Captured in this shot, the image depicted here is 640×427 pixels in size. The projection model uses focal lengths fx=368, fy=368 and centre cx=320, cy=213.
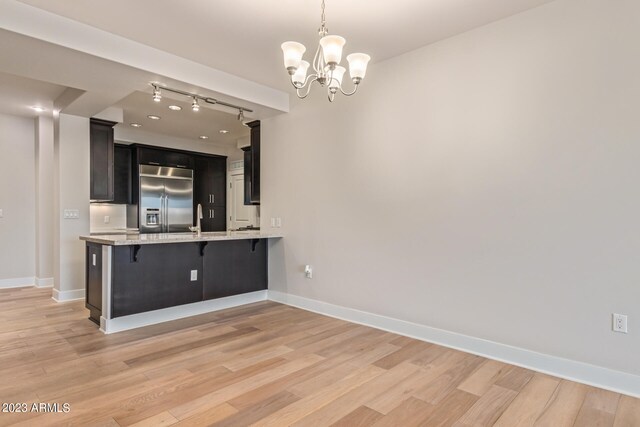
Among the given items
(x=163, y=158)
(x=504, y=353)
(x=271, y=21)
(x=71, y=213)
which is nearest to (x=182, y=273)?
(x=71, y=213)

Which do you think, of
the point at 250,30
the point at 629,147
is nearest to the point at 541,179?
the point at 629,147

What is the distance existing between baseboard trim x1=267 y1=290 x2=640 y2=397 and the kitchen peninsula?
3.62 ft

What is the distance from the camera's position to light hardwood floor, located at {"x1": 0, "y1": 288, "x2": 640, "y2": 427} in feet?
6.72

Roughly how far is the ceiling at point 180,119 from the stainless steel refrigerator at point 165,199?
77cm

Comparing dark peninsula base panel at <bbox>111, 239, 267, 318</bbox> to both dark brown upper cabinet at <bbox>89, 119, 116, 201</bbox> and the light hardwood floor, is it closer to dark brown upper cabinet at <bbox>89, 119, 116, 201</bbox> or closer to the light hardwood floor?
the light hardwood floor

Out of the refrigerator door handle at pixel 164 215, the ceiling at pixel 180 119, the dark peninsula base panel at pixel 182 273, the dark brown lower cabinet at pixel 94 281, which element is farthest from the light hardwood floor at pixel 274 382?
the refrigerator door handle at pixel 164 215

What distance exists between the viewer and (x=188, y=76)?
11.6 feet

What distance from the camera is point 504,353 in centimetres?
283

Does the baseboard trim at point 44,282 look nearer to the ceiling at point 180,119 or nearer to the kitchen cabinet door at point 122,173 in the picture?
the kitchen cabinet door at point 122,173

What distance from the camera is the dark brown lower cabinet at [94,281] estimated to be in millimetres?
3723

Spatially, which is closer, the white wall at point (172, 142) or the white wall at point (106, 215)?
the white wall at point (106, 215)

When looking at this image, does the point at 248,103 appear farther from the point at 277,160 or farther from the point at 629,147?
the point at 629,147

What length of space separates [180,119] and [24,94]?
6.35 feet

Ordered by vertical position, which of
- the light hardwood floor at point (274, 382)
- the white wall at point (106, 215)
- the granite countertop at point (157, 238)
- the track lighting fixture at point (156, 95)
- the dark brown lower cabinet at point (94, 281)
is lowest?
the light hardwood floor at point (274, 382)
